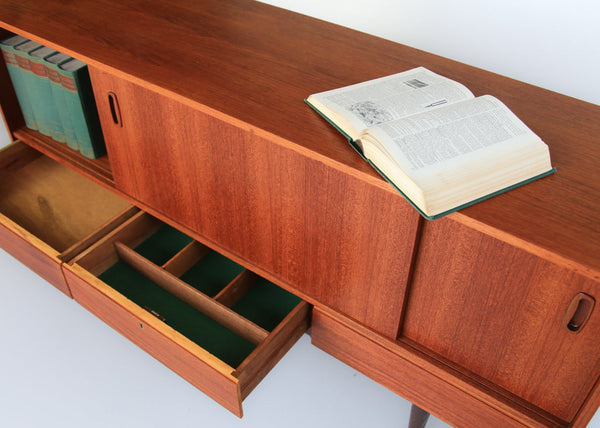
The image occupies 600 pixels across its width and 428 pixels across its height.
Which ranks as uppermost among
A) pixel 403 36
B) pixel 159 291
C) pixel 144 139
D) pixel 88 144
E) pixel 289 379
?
pixel 403 36

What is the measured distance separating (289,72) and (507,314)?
70cm

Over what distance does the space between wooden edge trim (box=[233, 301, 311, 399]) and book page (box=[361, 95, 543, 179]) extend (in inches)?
18.3

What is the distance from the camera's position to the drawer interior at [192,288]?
140cm

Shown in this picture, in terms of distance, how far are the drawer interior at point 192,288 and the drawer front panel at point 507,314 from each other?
45 cm

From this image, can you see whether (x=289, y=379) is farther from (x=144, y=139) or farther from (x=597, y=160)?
(x=597, y=160)

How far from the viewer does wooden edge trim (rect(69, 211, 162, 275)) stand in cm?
151

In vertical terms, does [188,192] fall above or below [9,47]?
below

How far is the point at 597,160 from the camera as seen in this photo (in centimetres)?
104

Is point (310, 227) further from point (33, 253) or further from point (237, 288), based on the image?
point (33, 253)

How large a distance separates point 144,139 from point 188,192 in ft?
0.56

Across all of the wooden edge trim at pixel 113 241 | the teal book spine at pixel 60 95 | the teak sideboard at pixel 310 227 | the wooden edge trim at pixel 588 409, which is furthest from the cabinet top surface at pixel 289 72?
the wooden edge trim at pixel 113 241

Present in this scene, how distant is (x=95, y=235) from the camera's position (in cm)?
154

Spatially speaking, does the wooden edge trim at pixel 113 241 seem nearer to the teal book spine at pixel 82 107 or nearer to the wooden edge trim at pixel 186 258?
the wooden edge trim at pixel 186 258

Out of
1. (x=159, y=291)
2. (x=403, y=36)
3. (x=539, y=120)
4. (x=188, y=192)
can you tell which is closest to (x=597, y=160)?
(x=539, y=120)
